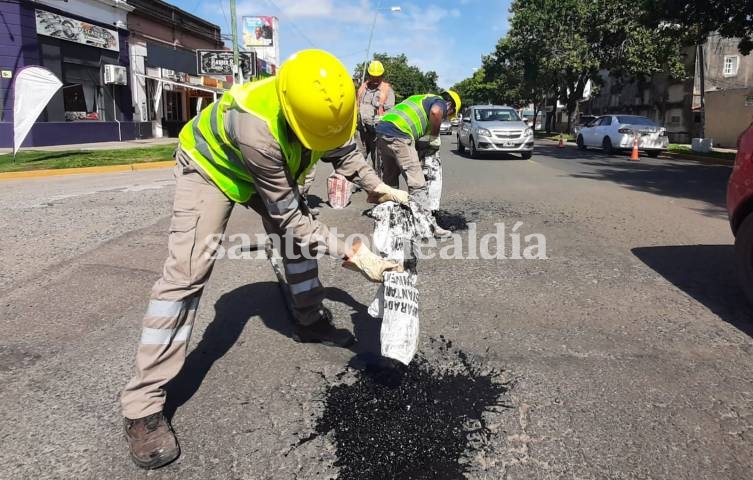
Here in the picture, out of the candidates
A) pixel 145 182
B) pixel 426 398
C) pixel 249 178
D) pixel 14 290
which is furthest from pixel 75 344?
pixel 145 182

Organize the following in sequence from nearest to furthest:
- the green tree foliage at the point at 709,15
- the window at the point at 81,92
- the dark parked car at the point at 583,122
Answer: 1. the green tree foliage at the point at 709,15
2. the window at the point at 81,92
3. the dark parked car at the point at 583,122

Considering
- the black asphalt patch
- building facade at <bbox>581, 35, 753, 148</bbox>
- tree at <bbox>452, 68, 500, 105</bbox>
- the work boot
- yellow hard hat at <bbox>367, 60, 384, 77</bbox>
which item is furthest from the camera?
tree at <bbox>452, 68, 500, 105</bbox>

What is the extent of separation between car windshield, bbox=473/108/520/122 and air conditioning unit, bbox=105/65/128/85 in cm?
A: 1416

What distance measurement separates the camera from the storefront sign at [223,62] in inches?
758

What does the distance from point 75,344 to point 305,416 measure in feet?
5.57

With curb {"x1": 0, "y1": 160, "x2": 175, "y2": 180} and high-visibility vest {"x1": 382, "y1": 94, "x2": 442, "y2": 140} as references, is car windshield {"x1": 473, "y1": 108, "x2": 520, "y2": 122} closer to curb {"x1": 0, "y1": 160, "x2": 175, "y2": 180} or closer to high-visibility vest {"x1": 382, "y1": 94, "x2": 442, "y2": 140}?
curb {"x1": 0, "y1": 160, "x2": 175, "y2": 180}

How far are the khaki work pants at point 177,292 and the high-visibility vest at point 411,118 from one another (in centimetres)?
302

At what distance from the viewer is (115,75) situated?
22.2m

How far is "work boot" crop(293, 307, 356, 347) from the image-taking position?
11.1ft

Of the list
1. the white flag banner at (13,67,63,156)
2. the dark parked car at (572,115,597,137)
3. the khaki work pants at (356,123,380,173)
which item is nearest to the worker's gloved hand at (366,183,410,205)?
the khaki work pants at (356,123,380,173)

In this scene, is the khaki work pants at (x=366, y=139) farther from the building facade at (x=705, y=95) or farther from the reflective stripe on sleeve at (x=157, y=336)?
the building facade at (x=705, y=95)

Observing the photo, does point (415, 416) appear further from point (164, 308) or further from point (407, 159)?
point (407, 159)

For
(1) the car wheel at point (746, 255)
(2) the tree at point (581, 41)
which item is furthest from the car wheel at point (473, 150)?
(2) the tree at point (581, 41)

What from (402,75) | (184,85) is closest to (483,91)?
(402,75)
